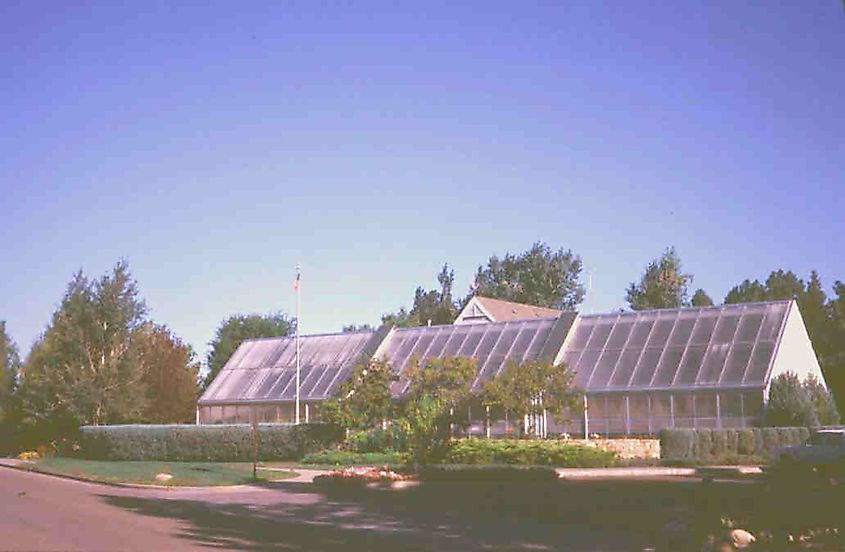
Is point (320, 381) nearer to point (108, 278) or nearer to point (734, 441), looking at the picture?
point (108, 278)

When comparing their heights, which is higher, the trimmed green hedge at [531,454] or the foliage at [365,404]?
the foliage at [365,404]

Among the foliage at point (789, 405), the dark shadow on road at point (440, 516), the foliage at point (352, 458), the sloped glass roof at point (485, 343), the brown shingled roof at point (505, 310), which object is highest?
the brown shingled roof at point (505, 310)

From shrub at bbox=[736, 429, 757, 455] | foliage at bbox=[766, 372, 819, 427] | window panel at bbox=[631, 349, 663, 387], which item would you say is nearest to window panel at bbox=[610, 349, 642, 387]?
window panel at bbox=[631, 349, 663, 387]

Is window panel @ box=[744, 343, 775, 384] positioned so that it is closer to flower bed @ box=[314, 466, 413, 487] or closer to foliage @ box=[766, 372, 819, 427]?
foliage @ box=[766, 372, 819, 427]

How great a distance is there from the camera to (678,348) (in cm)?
4675

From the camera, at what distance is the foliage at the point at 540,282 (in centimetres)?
10575

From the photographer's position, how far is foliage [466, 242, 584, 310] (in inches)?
4163

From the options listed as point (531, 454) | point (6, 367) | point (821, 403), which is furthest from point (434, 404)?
→ point (6, 367)

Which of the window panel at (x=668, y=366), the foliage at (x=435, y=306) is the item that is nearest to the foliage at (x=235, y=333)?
the foliage at (x=435, y=306)

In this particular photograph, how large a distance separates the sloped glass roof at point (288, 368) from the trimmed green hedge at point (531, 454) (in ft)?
57.5

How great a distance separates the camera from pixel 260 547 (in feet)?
51.0

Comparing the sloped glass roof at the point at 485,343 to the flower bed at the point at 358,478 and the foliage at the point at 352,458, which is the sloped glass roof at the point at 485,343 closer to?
the foliage at the point at 352,458

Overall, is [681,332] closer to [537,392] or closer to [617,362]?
[617,362]

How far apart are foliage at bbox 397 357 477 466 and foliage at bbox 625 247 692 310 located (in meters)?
55.4
